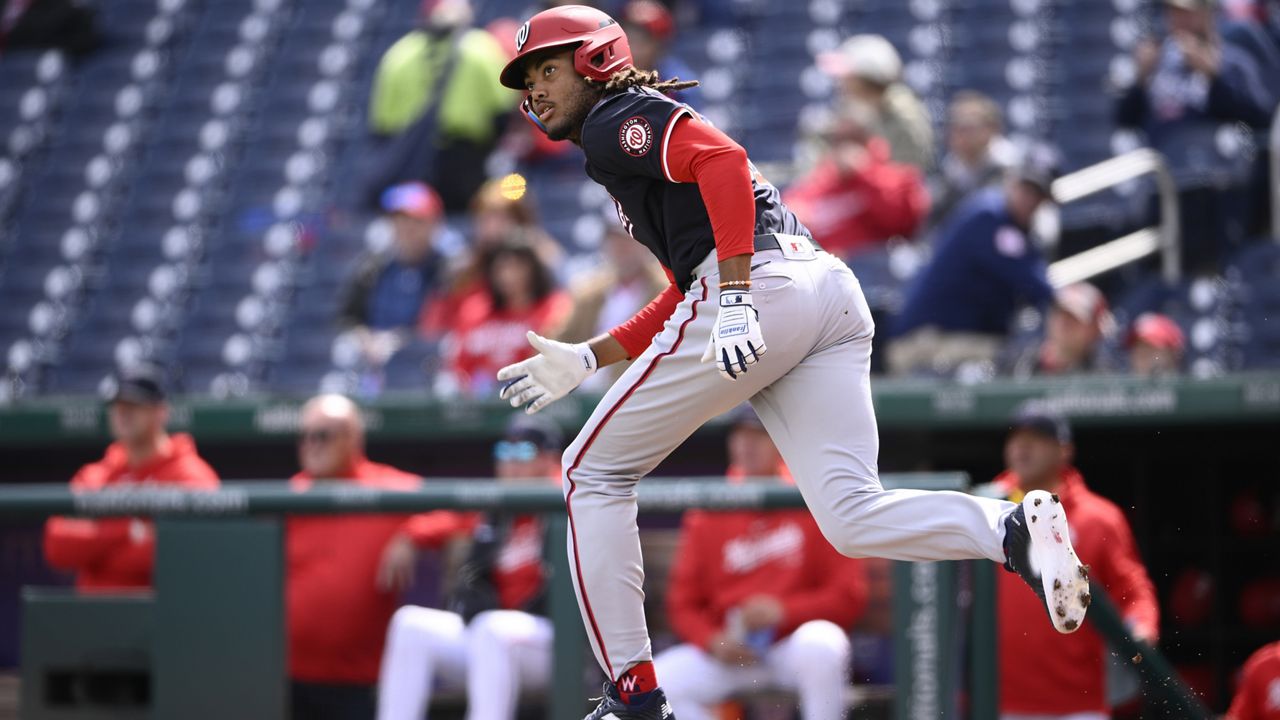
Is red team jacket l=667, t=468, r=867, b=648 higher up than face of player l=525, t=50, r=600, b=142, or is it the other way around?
face of player l=525, t=50, r=600, b=142

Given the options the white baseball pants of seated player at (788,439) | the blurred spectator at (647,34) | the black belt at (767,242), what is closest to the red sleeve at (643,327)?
the white baseball pants of seated player at (788,439)

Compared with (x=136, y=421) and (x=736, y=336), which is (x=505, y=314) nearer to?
(x=136, y=421)

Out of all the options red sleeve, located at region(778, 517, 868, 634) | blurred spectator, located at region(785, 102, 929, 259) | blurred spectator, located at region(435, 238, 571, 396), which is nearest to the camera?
red sleeve, located at region(778, 517, 868, 634)

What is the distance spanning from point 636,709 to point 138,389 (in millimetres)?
3146

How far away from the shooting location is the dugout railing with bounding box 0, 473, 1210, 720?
15.5ft

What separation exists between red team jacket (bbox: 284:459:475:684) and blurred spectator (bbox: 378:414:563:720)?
0.12m

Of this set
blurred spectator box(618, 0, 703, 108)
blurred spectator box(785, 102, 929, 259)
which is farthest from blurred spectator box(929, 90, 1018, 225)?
blurred spectator box(618, 0, 703, 108)

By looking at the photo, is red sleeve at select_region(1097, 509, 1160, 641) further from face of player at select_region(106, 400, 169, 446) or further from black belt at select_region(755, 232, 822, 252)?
face of player at select_region(106, 400, 169, 446)

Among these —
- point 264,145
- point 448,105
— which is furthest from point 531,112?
point 264,145

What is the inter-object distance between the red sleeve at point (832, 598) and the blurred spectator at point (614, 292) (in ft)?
5.52

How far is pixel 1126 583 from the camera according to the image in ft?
16.5

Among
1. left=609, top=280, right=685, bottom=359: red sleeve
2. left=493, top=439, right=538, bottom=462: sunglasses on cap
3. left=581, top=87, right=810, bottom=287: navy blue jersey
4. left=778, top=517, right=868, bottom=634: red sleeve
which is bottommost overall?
left=778, top=517, right=868, bottom=634: red sleeve

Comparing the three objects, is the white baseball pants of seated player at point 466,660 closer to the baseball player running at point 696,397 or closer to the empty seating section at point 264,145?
the baseball player running at point 696,397

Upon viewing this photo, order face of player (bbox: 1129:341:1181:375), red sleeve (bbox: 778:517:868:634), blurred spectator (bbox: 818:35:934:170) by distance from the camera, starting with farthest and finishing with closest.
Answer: blurred spectator (bbox: 818:35:934:170) < face of player (bbox: 1129:341:1181:375) < red sleeve (bbox: 778:517:868:634)
